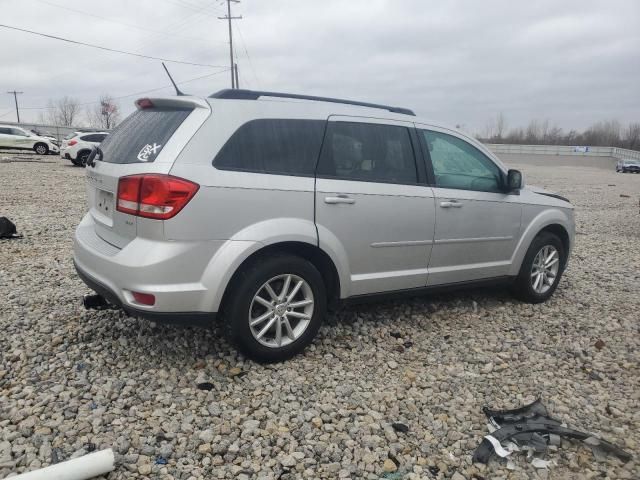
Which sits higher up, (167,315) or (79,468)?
(167,315)

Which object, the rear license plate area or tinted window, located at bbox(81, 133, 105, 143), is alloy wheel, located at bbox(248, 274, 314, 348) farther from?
tinted window, located at bbox(81, 133, 105, 143)

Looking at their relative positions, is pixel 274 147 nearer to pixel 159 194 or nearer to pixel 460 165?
pixel 159 194

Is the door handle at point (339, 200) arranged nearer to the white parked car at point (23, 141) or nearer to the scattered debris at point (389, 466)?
the scattered debris at point (389, 466)

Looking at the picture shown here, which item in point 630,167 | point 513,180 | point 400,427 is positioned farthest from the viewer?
point 630,167

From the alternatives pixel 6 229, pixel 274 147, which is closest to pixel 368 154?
pixel 274 147

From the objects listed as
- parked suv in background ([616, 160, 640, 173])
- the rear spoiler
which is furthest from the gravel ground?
parked suv in background ([616, 160, 640, 173])

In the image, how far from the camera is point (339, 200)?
3545 millimetres

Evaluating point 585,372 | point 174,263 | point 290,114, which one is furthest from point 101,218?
point 585,372

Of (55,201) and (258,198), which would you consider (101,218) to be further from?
(55,201)

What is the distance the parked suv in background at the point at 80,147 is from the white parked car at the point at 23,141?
7.93 m

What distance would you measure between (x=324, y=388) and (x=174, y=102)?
2144 millimetres

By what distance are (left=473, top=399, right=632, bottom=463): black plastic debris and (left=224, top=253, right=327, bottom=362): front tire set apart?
1.33 meters

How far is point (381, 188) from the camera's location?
3811 mm

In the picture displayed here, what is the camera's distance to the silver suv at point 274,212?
3.02 metres
